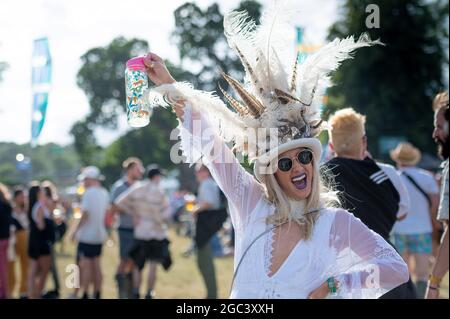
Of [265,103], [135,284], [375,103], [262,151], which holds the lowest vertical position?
[135,284]

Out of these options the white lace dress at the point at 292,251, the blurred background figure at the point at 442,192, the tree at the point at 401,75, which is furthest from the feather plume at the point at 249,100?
the tree at the point at 401,75

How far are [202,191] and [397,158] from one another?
7.56 ft

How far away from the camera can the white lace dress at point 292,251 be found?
2.63 m

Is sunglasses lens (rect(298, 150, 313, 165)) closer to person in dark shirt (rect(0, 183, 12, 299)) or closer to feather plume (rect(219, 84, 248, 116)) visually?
feather plume (rect(219, 84, 248, 116))

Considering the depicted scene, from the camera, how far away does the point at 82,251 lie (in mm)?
8094

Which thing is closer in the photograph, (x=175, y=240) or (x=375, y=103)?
(x=175, y=240)

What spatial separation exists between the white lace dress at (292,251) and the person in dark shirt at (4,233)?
18.4ft

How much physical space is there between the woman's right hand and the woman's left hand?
1014 millimetres

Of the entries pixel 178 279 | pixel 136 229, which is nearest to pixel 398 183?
pixel 136 229

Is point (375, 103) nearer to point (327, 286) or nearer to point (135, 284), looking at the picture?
point (135, 284)

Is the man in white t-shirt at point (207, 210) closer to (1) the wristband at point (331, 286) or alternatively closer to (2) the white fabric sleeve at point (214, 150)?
(2) the white fabric sleeve at point (214, 150)

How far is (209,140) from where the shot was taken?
2.77 metres

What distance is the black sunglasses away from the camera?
2.79 metres
